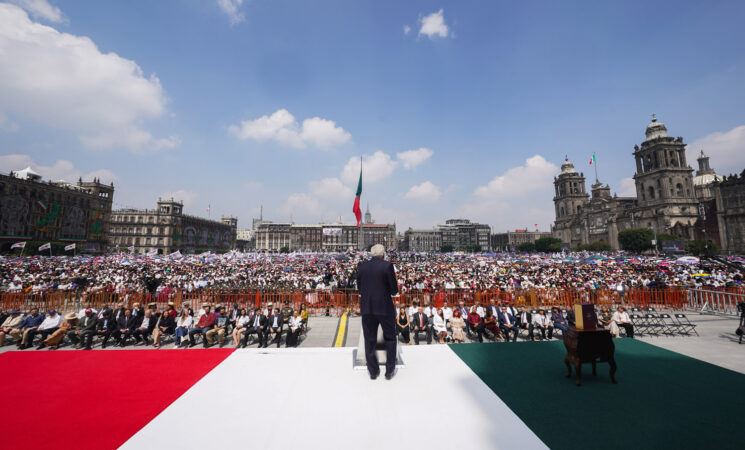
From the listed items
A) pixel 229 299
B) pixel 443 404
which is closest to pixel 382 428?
pixel 443 404

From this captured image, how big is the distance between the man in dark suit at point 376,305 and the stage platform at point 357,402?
0.99 ft

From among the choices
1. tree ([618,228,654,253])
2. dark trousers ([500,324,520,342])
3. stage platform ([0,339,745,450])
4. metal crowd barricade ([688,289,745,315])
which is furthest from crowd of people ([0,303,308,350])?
tree ([618,228,654,253])

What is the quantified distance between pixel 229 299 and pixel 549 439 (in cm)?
1310

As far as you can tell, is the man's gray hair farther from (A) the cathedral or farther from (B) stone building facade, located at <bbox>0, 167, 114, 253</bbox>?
(A) the cathedral

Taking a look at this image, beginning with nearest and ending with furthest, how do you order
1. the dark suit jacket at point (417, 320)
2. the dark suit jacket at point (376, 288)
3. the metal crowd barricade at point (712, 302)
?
the dark suit jacket at point (376, 288)
the dark suit jacket at point (417, 320)
the metal crowd barricade at point (712, 302)

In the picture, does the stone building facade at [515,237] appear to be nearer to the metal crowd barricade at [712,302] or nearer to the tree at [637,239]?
the tree at [637,239]

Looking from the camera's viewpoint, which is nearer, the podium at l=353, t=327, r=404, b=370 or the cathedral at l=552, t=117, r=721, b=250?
the podium at l=353, t=327, r=404, b=370

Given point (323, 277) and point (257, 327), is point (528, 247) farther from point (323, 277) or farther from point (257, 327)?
point (257, 327)

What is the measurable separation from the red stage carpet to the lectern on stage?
17.1ft

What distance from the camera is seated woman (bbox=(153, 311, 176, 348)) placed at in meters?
8.55

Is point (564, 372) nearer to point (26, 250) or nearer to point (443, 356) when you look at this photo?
point (443, 356)

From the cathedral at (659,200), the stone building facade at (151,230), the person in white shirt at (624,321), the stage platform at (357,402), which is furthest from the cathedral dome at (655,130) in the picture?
the stone building facade at (151,230)

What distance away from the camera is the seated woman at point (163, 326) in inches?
336

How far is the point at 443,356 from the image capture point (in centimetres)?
487
